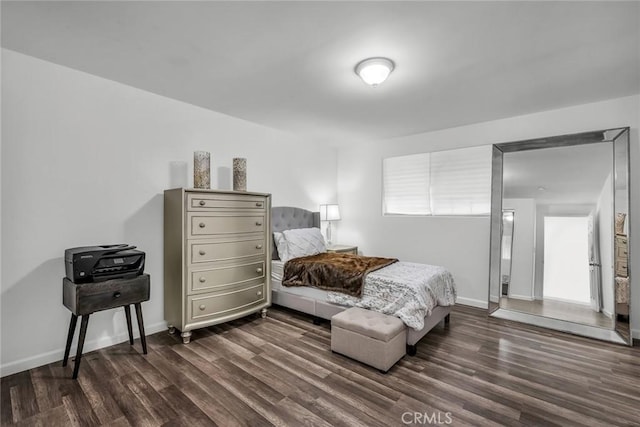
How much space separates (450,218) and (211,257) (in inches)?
130

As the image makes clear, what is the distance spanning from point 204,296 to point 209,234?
0.63 m

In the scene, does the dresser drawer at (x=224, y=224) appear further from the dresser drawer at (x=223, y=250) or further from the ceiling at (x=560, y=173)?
the ceiling at (x=560, y=173)

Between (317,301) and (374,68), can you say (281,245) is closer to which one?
(317,301)

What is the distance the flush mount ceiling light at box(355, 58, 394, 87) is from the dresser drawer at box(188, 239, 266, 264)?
2.11m

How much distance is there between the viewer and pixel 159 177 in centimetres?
316

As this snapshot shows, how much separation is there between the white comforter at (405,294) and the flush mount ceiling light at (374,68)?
1.86m

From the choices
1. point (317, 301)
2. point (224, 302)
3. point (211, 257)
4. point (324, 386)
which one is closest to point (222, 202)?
point (211, 257)

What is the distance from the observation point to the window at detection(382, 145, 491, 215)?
403 cm

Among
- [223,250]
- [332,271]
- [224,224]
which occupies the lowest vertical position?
[332,271]

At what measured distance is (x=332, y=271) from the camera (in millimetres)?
3223

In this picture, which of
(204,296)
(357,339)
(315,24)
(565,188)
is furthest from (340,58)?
(565,188)

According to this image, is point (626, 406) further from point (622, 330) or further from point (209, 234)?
point (209, 234)

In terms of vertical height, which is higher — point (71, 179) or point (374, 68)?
point (374, 68)

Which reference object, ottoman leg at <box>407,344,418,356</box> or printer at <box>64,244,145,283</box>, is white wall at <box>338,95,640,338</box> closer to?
ottoman leg at <box>407,344,418,356</box>
